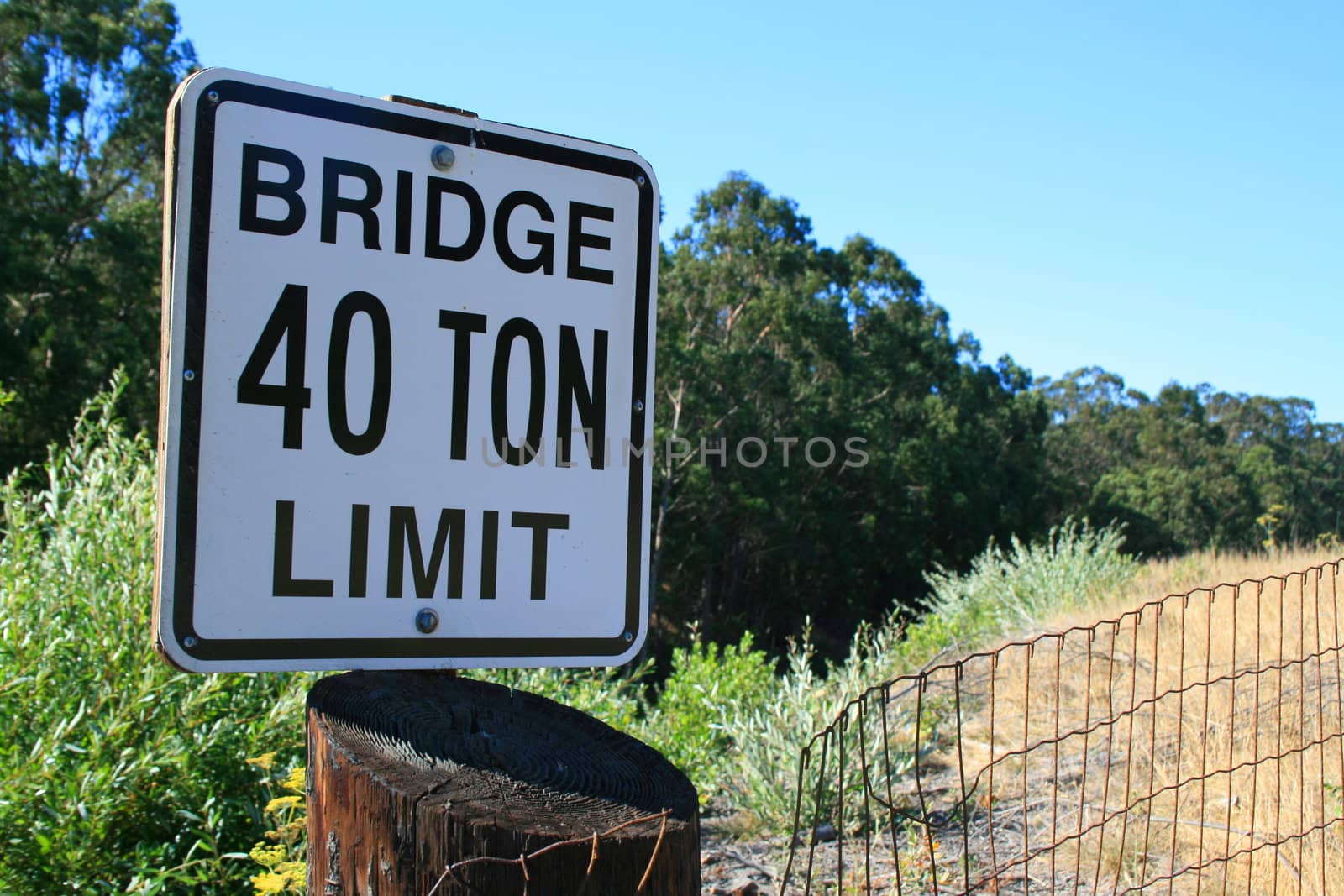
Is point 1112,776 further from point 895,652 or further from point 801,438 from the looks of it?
point 801,438

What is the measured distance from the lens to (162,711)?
9.98 feet

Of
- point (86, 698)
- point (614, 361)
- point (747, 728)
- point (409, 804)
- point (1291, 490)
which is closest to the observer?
point (409, 804)

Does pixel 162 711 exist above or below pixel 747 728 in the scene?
above

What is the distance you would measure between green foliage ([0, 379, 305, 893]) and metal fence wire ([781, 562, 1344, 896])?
161 centimetres

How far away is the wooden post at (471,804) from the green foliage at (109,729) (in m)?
1.65

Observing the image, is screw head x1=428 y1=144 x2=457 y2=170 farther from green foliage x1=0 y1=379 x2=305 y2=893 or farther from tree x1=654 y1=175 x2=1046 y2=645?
tree x1=654 y1=175 x2=1046 y2=645

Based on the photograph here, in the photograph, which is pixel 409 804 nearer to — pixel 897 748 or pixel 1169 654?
pixel 897 748

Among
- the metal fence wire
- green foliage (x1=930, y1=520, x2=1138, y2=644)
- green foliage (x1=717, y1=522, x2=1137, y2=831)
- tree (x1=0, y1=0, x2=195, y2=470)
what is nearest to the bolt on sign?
the metal fence wire

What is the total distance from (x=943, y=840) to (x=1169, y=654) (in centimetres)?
212

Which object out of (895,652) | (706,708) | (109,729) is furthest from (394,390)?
(895,652)

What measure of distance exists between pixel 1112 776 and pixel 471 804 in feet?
12.2

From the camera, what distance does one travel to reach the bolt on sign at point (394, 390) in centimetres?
121

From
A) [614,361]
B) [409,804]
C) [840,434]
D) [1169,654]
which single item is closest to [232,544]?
[409,804]

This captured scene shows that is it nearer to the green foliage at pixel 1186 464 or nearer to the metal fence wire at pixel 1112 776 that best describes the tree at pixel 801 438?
the green foliage at pixel 1186 464
